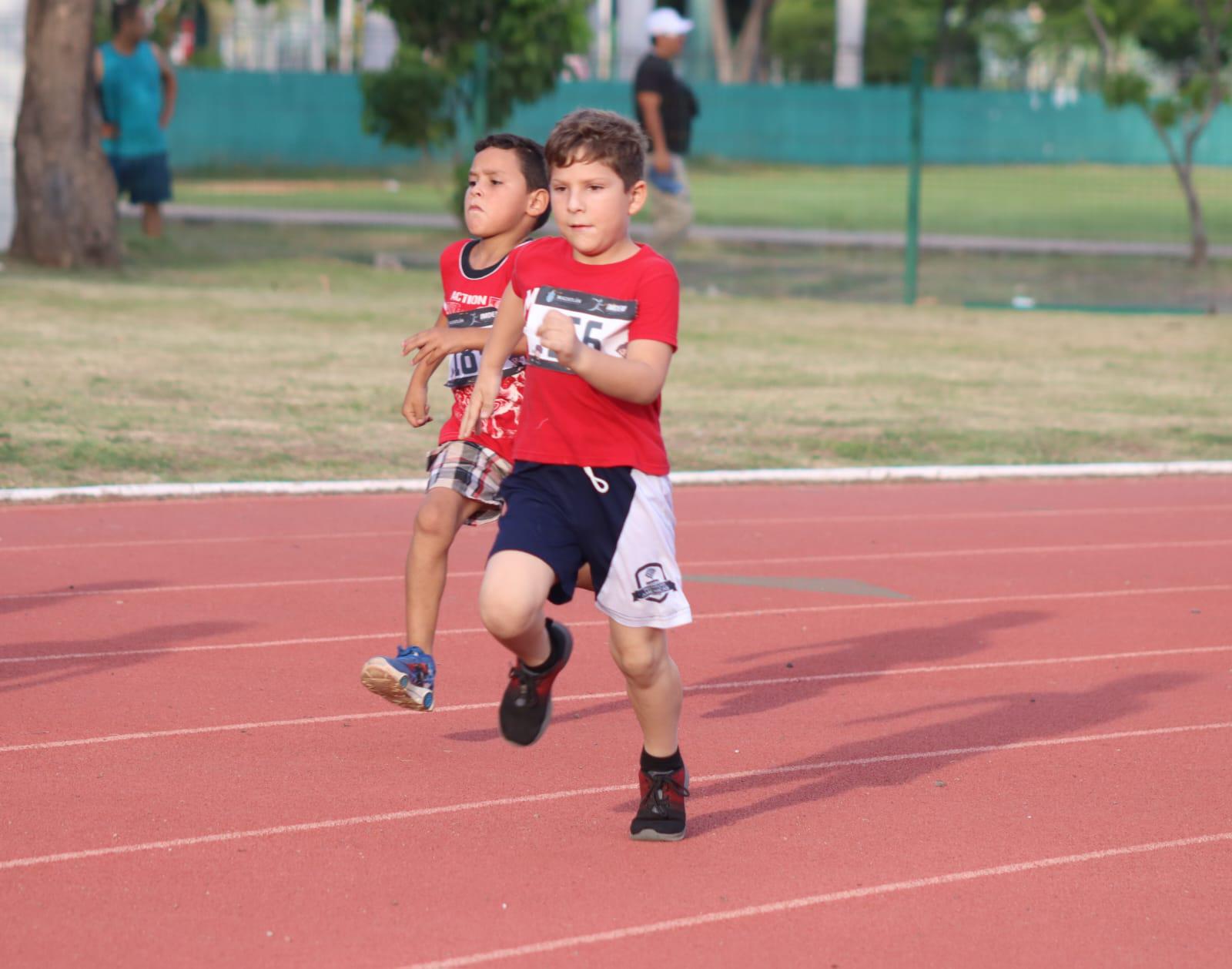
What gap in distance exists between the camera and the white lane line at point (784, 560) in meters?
7.37

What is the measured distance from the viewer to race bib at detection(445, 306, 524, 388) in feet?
17.9

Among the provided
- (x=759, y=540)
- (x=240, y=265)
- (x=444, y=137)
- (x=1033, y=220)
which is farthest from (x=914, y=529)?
(x=1033, y=220)

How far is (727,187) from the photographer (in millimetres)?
33281

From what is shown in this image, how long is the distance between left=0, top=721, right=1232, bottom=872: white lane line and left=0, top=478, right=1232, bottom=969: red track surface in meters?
0.01

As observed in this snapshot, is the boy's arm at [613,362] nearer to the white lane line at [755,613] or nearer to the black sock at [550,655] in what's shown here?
the black sock at [550,655]

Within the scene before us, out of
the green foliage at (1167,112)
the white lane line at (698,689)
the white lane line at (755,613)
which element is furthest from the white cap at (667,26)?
the white lane line at (698,689)

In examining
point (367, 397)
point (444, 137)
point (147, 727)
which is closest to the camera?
point (147, 727)

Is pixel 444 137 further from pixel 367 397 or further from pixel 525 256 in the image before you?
pixel 525 256

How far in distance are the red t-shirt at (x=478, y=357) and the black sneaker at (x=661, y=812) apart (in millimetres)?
1133

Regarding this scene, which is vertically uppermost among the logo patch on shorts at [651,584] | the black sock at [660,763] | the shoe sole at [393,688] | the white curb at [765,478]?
the logo patch on shorts at [651,584]

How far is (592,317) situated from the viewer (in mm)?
4422

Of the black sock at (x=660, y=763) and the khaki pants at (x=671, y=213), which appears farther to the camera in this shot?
the khaki pants at (x=671, y=213)

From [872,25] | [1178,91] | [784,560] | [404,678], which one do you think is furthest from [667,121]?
[872,25]

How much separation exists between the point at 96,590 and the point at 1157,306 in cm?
1397
